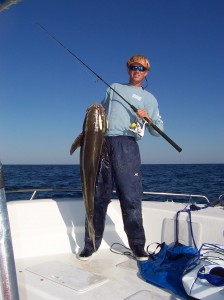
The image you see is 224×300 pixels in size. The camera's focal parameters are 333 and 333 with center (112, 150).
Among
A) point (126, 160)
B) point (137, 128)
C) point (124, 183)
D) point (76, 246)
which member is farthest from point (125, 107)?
point (76, 246)

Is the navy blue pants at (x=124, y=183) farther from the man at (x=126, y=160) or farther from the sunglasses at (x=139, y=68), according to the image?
the sunglasses at (x=139, y=68)

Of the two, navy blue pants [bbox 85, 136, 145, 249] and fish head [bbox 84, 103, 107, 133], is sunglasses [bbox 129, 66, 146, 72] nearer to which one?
fish head [bbox 84, 103, 107, 133]

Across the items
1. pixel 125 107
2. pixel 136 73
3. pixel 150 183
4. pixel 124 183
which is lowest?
pixel 150 183

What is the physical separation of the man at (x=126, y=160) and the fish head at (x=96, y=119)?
16 cm

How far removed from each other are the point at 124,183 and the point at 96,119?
857 mm

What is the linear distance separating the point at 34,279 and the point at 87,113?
1.99 m

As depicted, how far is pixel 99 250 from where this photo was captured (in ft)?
15.2

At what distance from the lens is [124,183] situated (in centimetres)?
411

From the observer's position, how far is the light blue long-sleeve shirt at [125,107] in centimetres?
420

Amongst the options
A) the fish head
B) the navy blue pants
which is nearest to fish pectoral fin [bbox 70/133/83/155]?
the fish head

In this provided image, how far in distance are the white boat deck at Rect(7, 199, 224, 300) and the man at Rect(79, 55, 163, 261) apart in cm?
36

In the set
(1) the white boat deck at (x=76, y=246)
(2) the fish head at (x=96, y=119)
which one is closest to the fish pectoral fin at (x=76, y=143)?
(2) the fish head at (x=96, y=119)

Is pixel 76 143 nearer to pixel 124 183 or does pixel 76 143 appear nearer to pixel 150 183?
pixel 124 183

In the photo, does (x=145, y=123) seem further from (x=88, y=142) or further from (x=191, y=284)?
(x=191, y=284)
